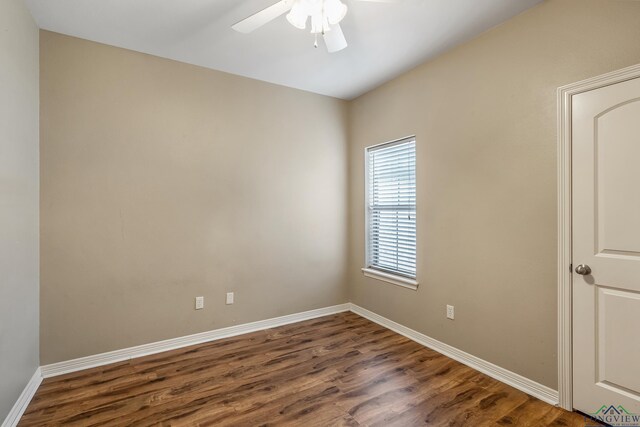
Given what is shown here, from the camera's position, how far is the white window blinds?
127 inches

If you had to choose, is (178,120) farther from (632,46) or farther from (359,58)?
(632,46)

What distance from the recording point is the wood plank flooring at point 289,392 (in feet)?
6.36

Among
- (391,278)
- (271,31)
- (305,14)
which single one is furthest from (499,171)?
(271,31)

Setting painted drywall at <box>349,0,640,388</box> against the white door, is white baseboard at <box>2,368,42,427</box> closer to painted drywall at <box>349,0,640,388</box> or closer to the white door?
painted drywall at <box>349,0,640,388</box>

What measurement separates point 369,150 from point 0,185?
3.25 metres

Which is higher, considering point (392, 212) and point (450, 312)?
point (392, 212)

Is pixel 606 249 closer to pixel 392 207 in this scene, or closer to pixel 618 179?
pixel 618 179

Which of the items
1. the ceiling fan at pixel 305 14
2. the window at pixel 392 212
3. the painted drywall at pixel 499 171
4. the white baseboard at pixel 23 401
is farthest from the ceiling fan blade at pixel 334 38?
the white baseboard at pixel 23 401

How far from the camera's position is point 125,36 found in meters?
2.53

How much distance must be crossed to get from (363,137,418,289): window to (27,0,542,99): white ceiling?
90 cm

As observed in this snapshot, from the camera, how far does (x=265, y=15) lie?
1.82 meters

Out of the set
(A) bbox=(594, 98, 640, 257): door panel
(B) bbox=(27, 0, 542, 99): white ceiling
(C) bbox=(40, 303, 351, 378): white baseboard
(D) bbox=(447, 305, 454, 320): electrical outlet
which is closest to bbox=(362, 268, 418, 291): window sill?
(D) bbox=(447, 305, 454, 320): electrical outlet

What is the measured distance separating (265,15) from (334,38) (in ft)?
1.52

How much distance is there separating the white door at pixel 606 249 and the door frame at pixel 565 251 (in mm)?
30
